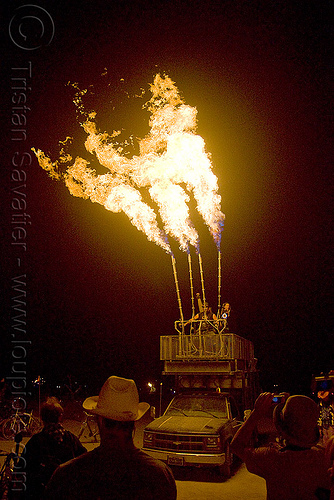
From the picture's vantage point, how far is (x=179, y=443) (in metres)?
9.22

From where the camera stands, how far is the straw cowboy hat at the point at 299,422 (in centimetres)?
275

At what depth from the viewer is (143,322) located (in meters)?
49.3

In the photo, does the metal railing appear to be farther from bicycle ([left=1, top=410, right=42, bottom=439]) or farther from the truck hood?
bicycle ([left=1, top=410, right=42, bottom=439])

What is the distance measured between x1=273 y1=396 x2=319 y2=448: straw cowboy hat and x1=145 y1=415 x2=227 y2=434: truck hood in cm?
697

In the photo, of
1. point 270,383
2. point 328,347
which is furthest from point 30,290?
point 328,347

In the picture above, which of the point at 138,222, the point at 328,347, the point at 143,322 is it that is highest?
the point at 138,222

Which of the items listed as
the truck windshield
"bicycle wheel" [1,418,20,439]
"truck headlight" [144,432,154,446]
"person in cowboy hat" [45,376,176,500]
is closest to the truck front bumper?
"truck headlight" [144,432,154,446]

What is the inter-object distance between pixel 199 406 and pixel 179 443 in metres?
1.82

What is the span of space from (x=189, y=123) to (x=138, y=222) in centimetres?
387

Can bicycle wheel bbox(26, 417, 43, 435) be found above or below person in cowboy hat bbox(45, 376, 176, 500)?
below

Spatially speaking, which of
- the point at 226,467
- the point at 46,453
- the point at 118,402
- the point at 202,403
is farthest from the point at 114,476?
the point at 202,403

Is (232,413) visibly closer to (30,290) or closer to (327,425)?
→ (327,425)

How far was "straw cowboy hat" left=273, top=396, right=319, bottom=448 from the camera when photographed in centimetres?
275

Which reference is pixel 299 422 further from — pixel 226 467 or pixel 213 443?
pixel 226 467
